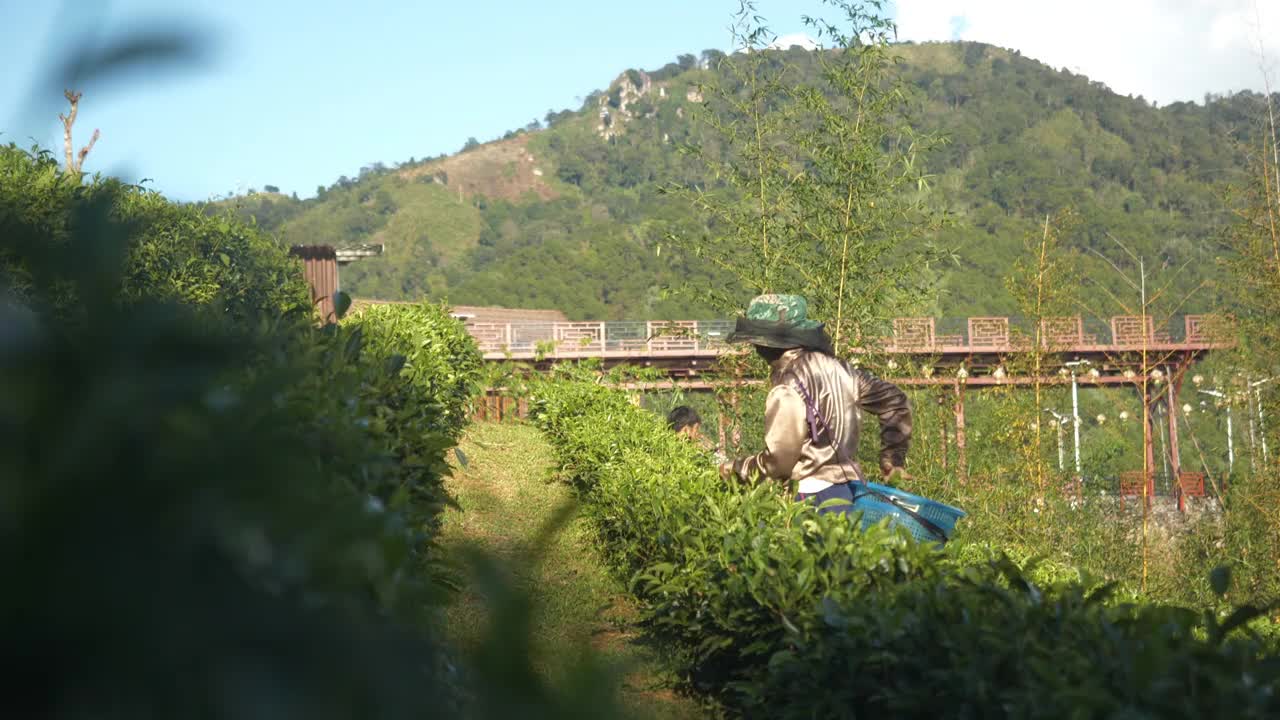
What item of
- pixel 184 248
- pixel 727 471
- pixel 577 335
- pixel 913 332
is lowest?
pixel 727 471

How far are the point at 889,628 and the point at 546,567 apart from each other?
15.5 feet

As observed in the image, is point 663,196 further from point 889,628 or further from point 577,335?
point 889,628

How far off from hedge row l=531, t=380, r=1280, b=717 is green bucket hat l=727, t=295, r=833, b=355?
713 millimetres

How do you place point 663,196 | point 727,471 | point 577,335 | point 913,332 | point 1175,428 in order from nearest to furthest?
point 727,471, point 913,332, point 1175,428, point 577,335, point 663,196

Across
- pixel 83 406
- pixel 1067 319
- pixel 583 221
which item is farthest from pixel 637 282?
pixel 83 406

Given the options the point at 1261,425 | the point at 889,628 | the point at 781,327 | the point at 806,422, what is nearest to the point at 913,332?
the point at 1261,425

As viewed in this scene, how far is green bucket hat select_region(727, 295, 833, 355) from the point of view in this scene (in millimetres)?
5406

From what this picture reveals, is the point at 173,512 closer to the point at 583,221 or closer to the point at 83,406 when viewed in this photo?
the point at 83,406

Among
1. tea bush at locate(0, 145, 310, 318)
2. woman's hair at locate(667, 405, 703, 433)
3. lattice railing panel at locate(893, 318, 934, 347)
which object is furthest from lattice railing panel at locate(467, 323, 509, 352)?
woman's hair at locate(667, 405, 703, 433)

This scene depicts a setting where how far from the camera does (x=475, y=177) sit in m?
146

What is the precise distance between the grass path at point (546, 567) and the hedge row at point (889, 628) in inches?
8.9

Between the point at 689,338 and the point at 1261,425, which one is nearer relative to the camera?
the point at 1261,425

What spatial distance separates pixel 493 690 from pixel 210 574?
145 mm

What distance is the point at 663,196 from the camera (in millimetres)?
43438
